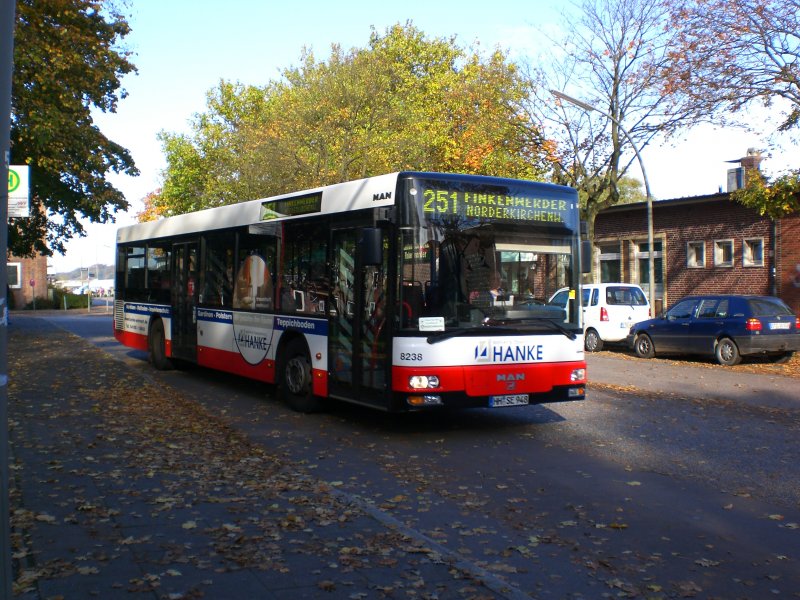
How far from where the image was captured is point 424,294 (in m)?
8.86

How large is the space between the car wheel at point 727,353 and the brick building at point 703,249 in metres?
9.09

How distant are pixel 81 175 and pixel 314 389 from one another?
16719 millimetres

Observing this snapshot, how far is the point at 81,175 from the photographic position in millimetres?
24469

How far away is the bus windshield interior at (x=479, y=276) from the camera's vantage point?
8.87m

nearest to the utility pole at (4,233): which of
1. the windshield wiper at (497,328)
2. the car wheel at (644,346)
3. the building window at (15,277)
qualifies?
the windshield wiper at (497,328)

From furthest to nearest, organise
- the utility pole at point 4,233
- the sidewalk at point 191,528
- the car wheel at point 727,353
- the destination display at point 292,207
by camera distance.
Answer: the car wheel at point 727,353 → the destination display at point 292,207 → the sidewalk at point 191,528 → the utility pole at point 4,233

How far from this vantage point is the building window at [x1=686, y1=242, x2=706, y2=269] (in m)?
30.5

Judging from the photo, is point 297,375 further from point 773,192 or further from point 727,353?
point 773,192

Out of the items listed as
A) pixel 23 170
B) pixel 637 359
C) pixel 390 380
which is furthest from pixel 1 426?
pixel 637 359

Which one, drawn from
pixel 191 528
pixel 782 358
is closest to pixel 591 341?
pixel 782 358

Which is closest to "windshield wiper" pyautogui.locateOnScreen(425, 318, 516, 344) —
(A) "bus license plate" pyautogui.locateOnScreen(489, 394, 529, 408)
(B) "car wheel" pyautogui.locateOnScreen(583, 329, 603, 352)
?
(A) "bus license plate" pyautogui.locateOnScreen(489, 394, 529, 408)

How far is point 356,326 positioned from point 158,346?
796 centimetres

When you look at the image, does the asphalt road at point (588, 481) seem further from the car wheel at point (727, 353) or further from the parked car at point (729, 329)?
the car wheel at point (727, 353)

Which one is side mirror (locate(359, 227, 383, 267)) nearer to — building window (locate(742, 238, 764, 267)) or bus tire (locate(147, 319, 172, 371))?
bus tire (locate(147, 319, 172, 371))
